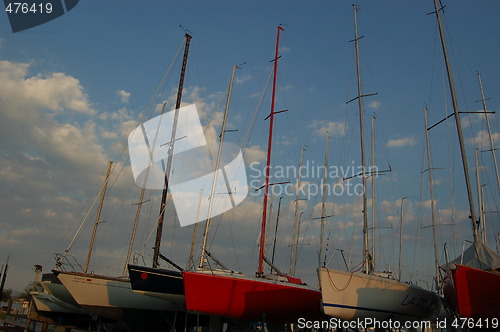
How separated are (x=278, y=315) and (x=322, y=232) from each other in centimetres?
1287

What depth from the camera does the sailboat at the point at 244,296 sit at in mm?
16109

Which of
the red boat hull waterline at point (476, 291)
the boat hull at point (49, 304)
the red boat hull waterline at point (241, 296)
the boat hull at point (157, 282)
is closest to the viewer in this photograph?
the red boat hull waterline at point (476, 291)

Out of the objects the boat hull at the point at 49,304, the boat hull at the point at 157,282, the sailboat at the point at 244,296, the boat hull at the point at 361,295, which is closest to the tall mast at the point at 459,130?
the boat hull at the point at 361,295

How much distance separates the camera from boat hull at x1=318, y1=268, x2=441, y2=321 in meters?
14.9

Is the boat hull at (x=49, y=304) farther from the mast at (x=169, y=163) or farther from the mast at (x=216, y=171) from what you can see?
the mast at (x=216, y=171)

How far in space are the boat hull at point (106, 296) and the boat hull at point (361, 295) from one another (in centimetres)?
907

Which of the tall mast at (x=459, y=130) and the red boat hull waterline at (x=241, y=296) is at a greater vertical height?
the tall mast at (x=459, y=130)

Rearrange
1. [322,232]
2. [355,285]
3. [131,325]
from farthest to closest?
[322,232], [131,325], [355,285]

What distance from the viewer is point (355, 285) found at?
49.7 feet

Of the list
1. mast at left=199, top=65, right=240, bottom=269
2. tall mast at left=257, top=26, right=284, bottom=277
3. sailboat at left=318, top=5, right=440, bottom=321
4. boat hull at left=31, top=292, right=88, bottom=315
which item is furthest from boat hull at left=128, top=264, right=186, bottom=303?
boat hull at left=31, top=292, right=88, bottom=315

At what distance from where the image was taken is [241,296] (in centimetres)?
1644

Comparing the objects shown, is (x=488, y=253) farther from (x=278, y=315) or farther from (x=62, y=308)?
(x=62, y=308)

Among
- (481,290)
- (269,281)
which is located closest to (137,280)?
(269,281)

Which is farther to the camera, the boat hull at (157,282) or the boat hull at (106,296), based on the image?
the boat hull at (106,296)
